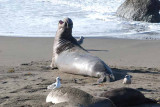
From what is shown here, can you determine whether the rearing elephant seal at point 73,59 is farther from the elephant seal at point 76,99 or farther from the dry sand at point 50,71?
the elephant seal at point 76,99

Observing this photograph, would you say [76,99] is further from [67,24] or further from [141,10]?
[141,10]

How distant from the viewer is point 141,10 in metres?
17.3

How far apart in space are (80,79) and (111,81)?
0.70m

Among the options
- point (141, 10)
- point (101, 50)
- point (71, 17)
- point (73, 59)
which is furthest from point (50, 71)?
point (141, 10)

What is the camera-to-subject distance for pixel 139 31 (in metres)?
14.1

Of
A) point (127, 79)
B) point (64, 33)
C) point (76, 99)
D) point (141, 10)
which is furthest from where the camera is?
point (141, 10)

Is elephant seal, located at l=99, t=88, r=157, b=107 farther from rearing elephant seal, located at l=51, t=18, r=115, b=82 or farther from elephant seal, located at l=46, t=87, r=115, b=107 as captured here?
rearing elephant seal, located at l=51, t=18, r=115, b=82

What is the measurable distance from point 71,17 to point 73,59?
7668mm

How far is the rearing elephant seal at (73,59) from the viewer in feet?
27.4

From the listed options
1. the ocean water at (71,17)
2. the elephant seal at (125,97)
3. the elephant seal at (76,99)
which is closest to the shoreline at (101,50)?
the ocean water at (71,17)

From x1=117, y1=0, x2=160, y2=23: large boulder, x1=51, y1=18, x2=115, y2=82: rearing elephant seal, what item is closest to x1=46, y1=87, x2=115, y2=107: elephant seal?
x1=51, y1=18, x2=115, y2=82: rearing elephant seal

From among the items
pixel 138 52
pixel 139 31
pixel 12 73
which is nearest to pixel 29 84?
pixel 12 73

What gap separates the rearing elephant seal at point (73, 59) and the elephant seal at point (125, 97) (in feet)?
6.49

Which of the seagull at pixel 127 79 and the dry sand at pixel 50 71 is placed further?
the seagull at pixel 127 79
